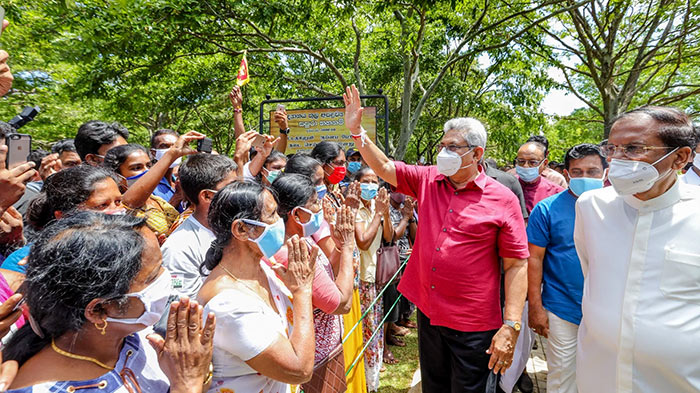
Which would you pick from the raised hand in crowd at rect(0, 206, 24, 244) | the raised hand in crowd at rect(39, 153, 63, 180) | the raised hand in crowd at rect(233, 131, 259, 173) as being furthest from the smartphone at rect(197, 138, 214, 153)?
the raised hand in crowd at rect(0, 206, 24, 244)

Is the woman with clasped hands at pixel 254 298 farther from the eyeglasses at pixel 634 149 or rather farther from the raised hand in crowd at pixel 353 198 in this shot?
the eyeglasses at pixel 634 149

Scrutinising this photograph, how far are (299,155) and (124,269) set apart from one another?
2123 mm

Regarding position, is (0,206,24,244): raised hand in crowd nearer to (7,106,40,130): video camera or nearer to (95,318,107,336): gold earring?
(7,106,40,130): video camera

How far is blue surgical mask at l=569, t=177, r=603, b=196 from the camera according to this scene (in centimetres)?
290

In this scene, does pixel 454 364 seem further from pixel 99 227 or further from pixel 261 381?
pixel 99 227

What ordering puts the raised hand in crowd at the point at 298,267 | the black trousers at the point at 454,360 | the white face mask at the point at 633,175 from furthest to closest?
the black trousers at the point at 454,360, the white face mask at the point at 633,175, the raised hand in crowd at the point at 298,267

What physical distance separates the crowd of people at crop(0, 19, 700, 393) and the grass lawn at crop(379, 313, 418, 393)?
3.32ft

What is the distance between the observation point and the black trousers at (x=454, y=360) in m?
2.57

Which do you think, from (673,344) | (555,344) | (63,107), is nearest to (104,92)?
(63,107)

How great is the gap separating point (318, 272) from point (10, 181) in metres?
1.51

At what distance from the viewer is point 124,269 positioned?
1.29 meters

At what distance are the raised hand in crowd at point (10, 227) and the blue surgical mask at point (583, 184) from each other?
11.9 ft

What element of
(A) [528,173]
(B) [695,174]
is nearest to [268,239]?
(A) [528,173]

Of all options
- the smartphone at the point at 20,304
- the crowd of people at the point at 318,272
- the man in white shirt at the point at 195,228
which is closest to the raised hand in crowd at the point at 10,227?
the crowd of people at the point at 318,272
